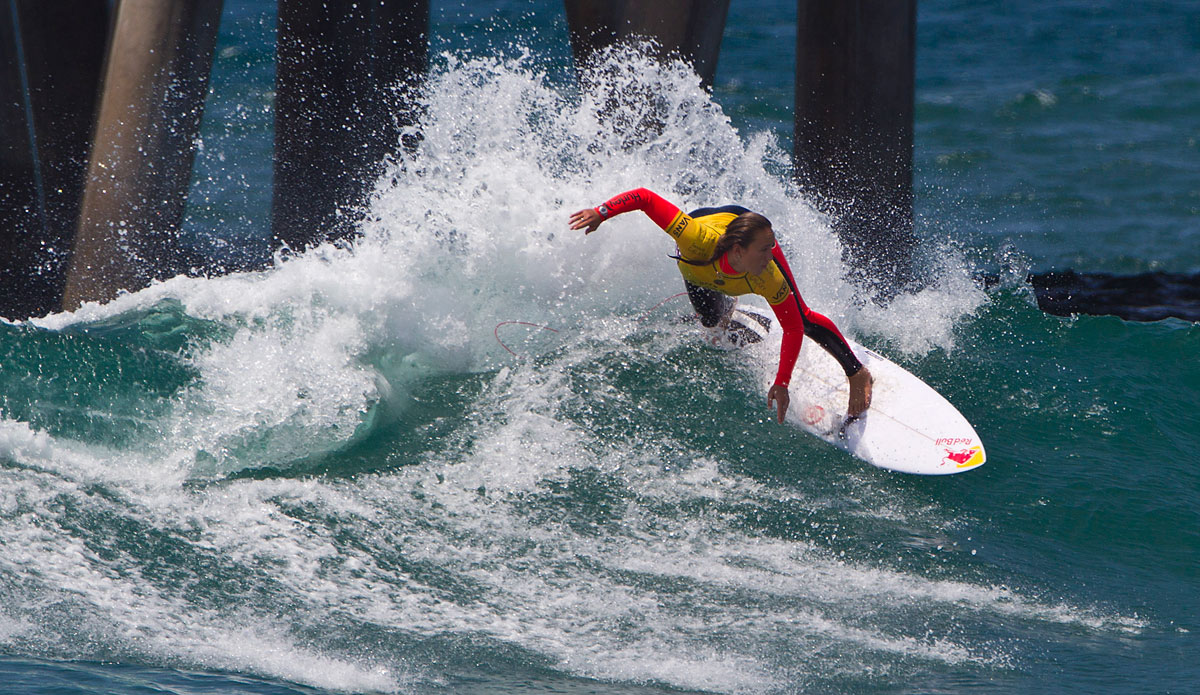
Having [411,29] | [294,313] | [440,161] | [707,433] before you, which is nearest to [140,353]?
[294,313]

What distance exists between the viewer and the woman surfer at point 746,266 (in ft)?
19.3

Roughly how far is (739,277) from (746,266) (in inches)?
9.8

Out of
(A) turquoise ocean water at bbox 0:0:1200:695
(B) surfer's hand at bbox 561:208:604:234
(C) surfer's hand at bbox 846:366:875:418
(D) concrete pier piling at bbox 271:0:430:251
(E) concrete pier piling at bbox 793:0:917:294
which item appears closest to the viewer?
(A) turquoise ocean water at bbox 0:0:1200:695

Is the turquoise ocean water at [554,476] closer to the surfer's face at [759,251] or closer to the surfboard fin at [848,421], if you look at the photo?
the surfboard fin at [848,421]

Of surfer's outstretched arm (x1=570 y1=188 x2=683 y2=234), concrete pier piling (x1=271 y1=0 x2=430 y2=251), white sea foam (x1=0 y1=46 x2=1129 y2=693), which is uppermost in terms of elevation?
concrete pier piling (x1=271 y1=0 x2=430 y2=251)

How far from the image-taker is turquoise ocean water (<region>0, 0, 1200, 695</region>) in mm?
4543

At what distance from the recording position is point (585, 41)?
28.9ft

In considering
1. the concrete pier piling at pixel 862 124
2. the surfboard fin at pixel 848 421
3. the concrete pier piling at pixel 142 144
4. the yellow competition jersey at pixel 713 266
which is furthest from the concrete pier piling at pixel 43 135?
the surfboard fin at pixel 848 421

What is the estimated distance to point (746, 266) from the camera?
Answer: 5.93 m

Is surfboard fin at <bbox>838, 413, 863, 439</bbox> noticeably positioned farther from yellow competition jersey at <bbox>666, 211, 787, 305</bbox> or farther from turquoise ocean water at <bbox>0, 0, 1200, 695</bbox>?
yellow competition jersey at <bbox>666, 211, 787, 305</bbox>

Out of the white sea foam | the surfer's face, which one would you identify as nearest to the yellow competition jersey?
the surfer's face

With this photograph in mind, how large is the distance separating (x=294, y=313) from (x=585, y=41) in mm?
3502

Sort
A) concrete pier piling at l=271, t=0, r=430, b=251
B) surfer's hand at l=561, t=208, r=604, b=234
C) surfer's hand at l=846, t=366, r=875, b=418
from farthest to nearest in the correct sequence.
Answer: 1. concrete pier piling at l=271, t=0, r=430, b=251
2. surfer's hand at l=846, t=366, r=875, b=418
3. surfer's hand at l=561, t=208, r=604, b=234

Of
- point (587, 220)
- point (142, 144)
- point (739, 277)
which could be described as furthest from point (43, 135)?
point (739, 277)
